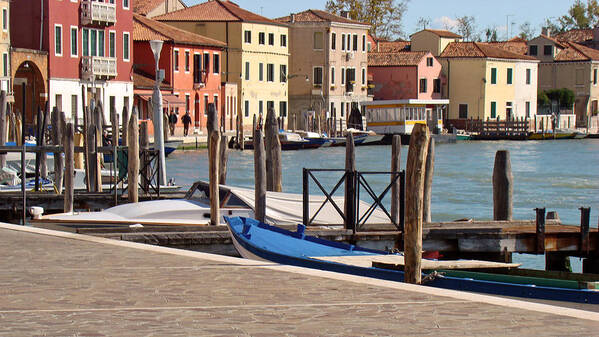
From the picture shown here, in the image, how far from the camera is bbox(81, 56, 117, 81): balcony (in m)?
46.7

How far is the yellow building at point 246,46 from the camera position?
2456 inches

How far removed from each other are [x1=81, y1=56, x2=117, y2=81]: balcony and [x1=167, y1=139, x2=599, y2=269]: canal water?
4623mm

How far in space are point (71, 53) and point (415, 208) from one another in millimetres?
37130

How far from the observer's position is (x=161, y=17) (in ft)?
209

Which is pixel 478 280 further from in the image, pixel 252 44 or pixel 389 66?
pixel 389 66

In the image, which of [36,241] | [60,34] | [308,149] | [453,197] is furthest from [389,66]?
[36,241]

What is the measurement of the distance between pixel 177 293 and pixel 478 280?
3321mm

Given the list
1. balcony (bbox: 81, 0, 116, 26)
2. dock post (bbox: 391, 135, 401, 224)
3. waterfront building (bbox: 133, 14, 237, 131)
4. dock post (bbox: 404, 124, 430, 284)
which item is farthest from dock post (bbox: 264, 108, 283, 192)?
waterfront building (bbox: 133, 14, 237, 131)

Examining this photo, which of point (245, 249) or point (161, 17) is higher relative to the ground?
point (161, 17)

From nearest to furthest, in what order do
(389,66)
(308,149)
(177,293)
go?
(177,293) → (308,149) → (389,66)

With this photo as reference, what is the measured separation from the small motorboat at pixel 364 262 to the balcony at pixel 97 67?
108ft

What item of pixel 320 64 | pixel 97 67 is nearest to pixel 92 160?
pixel 97 67

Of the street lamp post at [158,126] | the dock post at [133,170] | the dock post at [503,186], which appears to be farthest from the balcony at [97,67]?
the dock post at [503,186]

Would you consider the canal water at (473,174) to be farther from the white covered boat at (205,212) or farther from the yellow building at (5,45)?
the yellow building at (5,45)
